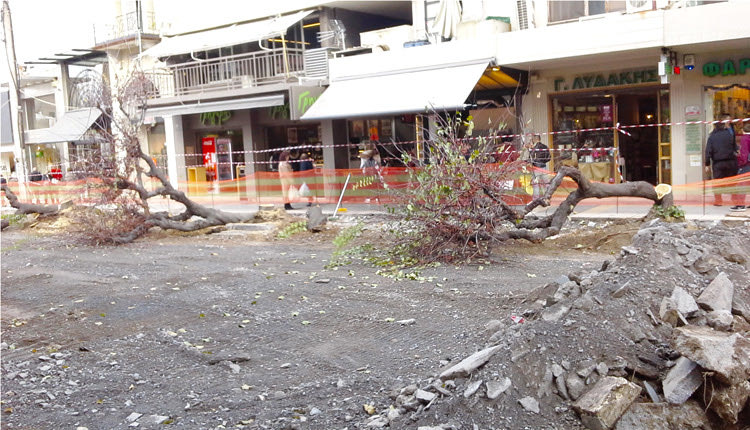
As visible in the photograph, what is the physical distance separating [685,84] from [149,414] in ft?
51.4

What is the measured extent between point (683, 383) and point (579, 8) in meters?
15.1

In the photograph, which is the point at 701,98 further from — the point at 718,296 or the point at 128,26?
the point at 128,26

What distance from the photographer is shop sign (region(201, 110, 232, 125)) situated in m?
26.2

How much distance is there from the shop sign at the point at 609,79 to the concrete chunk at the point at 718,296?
12.7 m

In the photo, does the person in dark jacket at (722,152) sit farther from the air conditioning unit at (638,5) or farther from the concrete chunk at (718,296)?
the concrete chunk at (718,296)

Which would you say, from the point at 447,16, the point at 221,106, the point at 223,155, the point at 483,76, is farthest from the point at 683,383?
the point at 223,155

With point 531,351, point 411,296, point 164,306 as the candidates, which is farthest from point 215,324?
point 531,351

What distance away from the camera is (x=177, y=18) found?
2725 cm

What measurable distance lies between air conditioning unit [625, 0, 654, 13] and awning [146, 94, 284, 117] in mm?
10651

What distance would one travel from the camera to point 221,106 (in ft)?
79.1

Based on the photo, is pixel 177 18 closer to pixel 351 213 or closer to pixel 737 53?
pixel 351 213

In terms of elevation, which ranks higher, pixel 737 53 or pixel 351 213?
pixel 737 53

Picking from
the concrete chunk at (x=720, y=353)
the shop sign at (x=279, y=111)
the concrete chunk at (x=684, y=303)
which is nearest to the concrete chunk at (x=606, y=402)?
the concrete chunk at (x=720, y=353)

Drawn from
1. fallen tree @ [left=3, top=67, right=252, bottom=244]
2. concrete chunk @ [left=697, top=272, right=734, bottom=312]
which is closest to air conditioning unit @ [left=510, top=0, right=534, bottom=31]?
fallen tree @ [left=3, top=67, right=252, bottom=244]
